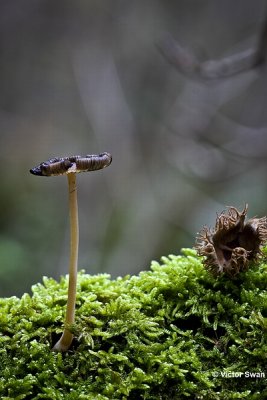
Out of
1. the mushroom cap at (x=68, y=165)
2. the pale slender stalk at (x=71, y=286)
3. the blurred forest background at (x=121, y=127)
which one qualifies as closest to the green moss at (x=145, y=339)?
the pale slender stalk at (x=71, y=286)

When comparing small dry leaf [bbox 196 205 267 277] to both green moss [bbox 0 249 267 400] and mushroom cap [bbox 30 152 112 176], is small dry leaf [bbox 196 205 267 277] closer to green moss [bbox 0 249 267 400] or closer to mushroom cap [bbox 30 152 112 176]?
green moss [bbox 0 249 267 400]

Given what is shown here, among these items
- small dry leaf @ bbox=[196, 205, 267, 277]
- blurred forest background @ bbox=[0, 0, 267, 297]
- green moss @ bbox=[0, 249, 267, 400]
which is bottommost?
green moss @ bbox=[0, 249, 267, 400]

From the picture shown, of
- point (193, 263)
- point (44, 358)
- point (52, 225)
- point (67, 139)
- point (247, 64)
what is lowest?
point (44, 358)

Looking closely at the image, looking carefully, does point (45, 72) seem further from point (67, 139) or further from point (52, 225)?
point (52, 225)

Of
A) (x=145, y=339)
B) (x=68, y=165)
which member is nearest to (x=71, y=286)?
(x=145, y=339)

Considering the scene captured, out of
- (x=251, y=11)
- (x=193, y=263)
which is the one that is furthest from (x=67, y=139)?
(x=193, y=263)

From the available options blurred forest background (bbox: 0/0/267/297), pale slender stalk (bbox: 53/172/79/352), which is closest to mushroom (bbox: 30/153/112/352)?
pale slender stalk (bbox: 53/172/79/352)

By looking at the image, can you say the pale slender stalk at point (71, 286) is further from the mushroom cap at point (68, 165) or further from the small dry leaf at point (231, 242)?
the small dry leaf at point (231, 242)
